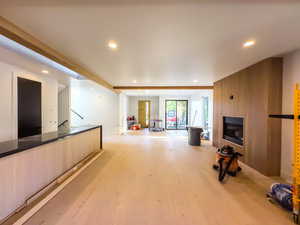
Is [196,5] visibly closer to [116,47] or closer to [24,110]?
[116,47]

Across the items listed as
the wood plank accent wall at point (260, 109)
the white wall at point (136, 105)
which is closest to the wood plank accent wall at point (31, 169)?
the wood plank accent wall at point (260, 109)

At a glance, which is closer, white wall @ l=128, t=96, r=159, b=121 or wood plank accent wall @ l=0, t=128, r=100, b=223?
wood plank accent wall @ l=0, t=128, r=100, b=223

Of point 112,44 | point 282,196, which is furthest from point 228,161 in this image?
point 112,44

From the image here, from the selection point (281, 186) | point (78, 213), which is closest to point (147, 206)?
point (78, 213)

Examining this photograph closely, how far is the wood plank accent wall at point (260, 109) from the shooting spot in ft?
8.91

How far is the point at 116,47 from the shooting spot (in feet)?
7.81

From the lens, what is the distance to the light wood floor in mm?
1612

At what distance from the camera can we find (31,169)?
1.84 metres

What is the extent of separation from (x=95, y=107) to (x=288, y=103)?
24.6 feet

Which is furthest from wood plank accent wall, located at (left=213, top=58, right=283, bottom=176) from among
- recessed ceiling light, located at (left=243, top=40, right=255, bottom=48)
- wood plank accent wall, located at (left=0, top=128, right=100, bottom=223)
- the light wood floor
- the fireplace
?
wood plank accent wall, located at (left=0, top=128, right=100, bottom=223)

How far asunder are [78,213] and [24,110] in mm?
2642

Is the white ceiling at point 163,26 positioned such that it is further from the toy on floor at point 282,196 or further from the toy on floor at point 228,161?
the toy on floor at point 282,196

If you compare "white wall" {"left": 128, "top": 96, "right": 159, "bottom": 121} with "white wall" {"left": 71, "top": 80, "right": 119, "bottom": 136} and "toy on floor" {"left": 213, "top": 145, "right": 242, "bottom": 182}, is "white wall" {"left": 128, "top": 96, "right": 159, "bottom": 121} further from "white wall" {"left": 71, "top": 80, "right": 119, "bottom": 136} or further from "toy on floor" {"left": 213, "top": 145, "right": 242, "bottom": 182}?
"toy on floor" {"left": 213, "top": 145, "right": 242, "bottom": 182}

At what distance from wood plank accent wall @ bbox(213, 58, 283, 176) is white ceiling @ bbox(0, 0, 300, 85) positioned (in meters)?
0.40
